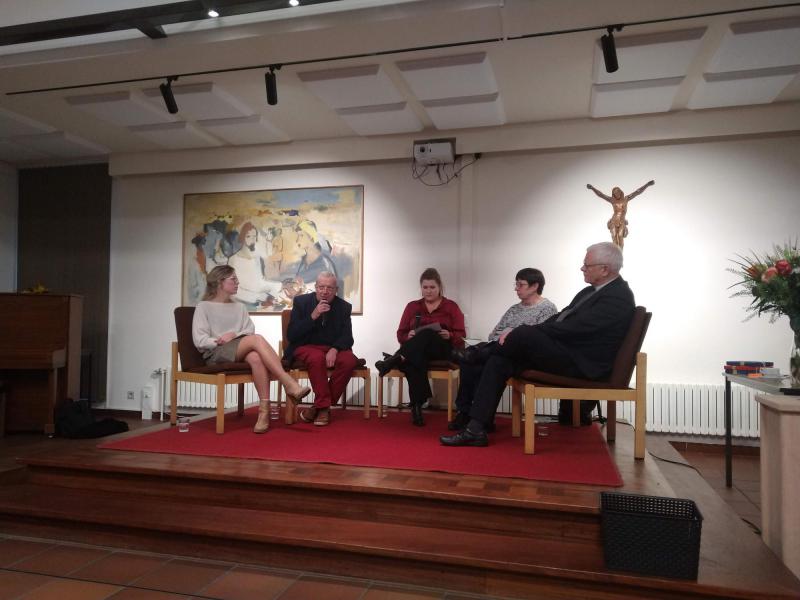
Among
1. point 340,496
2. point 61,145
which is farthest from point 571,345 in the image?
point 61,145

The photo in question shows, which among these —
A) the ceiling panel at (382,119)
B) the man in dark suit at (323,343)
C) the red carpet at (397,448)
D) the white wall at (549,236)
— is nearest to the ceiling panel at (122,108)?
the white wall at (549,236)

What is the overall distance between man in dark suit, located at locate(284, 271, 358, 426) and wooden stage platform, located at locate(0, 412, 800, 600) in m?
1.07

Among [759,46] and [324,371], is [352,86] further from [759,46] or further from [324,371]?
[759,46]

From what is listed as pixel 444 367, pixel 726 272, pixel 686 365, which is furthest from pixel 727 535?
pixel 726 272

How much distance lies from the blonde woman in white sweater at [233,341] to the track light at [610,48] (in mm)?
2777

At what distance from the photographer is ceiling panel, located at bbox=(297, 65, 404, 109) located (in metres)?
4.02

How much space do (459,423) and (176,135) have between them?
3.81 metres

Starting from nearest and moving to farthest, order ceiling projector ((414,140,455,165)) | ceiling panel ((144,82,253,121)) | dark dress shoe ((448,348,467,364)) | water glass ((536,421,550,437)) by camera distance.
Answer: water glass ((536,421,550,437)) < dark dress shoe ((448,348,467,364)) < ceiling panel ((144,82,253,121)) < ceiling projector ((414,140,455,165))

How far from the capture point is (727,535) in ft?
7.75

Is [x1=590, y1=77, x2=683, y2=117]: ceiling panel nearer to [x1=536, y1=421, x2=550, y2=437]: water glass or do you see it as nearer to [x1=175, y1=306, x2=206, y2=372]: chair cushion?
[x1=536, y1=421, x2=550, y2=437]: water glass

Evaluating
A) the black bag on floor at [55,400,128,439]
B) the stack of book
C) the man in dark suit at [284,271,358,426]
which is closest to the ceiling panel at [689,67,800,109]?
the stack of book

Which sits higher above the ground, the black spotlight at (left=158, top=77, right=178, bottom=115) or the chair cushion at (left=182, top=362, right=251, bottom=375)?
the black spotlight at (left=158, top=77, right=178, bottom=115)

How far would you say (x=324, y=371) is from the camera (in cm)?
392

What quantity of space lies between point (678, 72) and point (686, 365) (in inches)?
92.0
